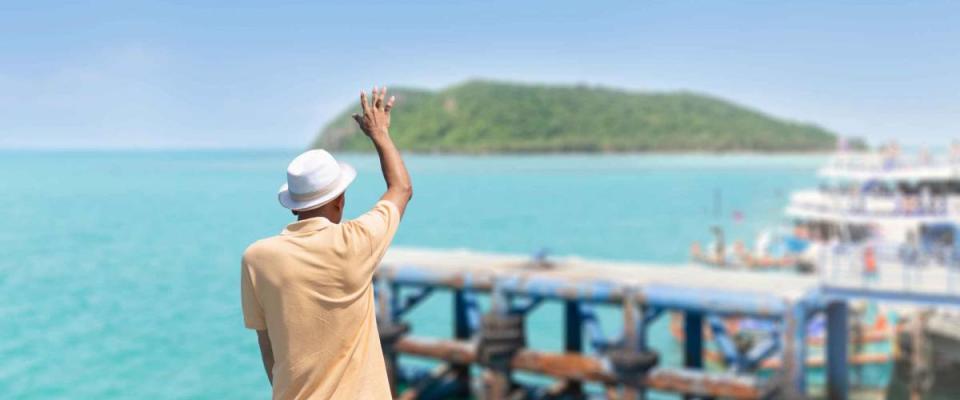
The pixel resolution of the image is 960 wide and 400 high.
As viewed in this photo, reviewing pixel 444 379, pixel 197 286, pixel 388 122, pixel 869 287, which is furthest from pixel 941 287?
pixel 197 286

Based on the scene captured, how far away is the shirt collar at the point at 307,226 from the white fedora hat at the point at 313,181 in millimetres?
40

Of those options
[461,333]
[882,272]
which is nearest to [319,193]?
[882,272]

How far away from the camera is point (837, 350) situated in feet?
57.0

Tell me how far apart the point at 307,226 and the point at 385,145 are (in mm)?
386

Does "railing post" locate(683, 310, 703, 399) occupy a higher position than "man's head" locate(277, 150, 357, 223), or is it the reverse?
"man's head" locate(277, 150, 357, 223)

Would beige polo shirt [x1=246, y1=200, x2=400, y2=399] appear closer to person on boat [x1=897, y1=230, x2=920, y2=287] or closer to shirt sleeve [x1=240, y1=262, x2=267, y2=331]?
shirt sleeve [x1=240, y1=262, x2=267, y2=331]

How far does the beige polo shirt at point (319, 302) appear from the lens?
2617 mm

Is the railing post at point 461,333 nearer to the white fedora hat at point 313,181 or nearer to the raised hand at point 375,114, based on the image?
the raised hand at point 375,114

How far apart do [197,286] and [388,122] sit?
130 ft

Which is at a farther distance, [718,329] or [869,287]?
[718,329]

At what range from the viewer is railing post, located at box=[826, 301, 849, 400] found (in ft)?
56.3

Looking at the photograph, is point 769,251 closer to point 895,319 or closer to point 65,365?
point 895,319

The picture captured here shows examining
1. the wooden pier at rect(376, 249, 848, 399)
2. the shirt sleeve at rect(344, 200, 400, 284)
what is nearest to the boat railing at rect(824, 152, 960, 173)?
the wooden pier at rect(376, 249, 848, 399)

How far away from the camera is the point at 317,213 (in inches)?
109
